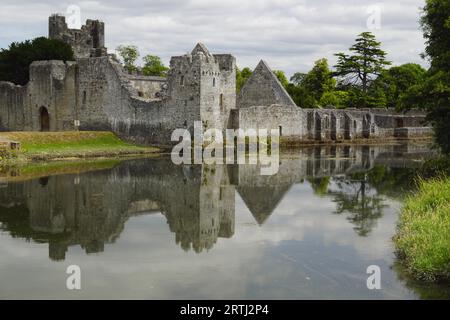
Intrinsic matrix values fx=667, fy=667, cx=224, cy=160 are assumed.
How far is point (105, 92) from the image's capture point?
137 ft

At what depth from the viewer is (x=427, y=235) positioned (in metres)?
12.1

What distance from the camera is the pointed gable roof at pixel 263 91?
50.1 meters

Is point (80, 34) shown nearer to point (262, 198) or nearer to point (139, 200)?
point (139, 200)

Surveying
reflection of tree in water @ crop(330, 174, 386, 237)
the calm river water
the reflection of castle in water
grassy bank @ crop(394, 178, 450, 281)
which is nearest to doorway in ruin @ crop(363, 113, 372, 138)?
the reflection of castle in water

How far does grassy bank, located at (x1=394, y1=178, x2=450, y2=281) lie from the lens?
10.9 m

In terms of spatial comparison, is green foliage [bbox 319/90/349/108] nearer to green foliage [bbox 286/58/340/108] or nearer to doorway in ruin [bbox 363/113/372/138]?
green foliage [bbox 286/58/340/108]

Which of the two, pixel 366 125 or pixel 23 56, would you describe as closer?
pixel 23 56

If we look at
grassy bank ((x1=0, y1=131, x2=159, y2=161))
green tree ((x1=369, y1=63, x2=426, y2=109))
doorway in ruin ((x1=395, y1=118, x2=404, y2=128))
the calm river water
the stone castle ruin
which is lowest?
the calm river water

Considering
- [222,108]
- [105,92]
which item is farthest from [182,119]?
[105,92]

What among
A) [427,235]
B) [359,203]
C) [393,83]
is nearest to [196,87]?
[359,203]

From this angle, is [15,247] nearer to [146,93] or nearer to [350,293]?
[350,293]

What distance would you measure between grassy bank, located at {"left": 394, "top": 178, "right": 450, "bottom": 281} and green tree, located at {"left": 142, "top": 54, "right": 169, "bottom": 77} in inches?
2305

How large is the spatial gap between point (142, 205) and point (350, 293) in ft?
30.9

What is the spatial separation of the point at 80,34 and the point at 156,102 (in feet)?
80.3
